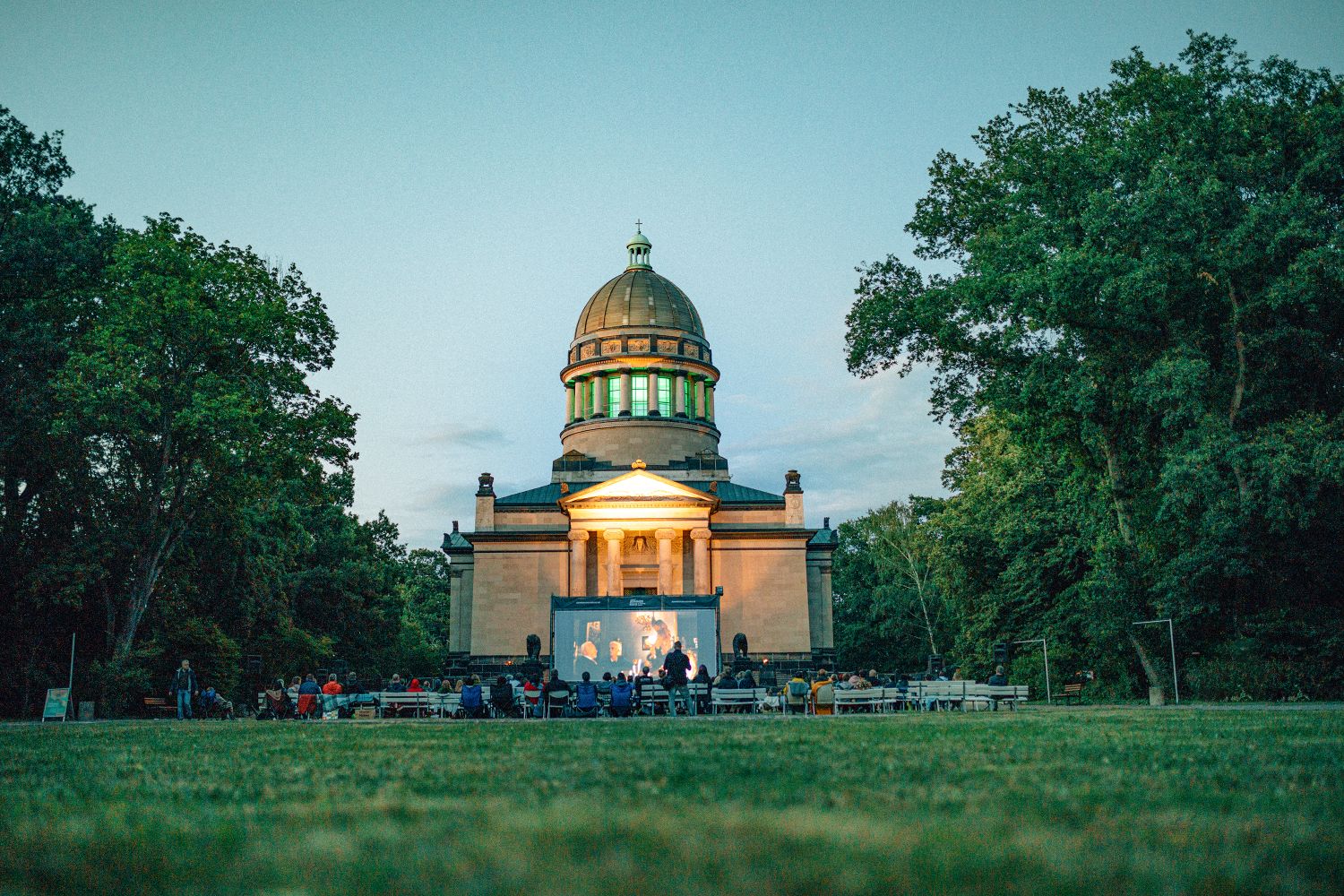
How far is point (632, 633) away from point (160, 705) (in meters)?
14.5

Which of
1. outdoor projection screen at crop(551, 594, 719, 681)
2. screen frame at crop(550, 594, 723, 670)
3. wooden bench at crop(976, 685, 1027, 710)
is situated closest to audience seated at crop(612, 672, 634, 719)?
wooden bench at crop(976, 685, 1027, 710)

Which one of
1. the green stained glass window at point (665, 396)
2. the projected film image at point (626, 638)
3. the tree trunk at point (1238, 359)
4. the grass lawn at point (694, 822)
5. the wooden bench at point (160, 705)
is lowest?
the wooden bench at point (160, 705)

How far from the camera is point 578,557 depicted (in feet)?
178

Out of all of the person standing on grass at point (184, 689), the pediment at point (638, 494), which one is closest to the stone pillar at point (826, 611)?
the pediment at point (638, 494)

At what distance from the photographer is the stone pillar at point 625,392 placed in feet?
221

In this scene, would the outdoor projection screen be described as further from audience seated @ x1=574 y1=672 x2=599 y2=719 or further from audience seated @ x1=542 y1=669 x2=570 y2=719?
audience seated @ x1=574 y1=672 x2=599 y2=719

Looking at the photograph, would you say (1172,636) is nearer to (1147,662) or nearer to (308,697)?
(1147,662)

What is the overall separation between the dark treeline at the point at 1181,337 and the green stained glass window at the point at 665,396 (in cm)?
3435

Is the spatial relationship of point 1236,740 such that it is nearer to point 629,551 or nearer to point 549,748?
point 549,748

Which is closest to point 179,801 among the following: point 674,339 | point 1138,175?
point 1138,175

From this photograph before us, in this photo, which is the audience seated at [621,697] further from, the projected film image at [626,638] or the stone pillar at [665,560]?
the stone pillar at [665,560]

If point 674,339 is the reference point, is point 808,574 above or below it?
below

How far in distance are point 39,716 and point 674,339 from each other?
44.8m

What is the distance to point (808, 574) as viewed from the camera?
6216 cm
